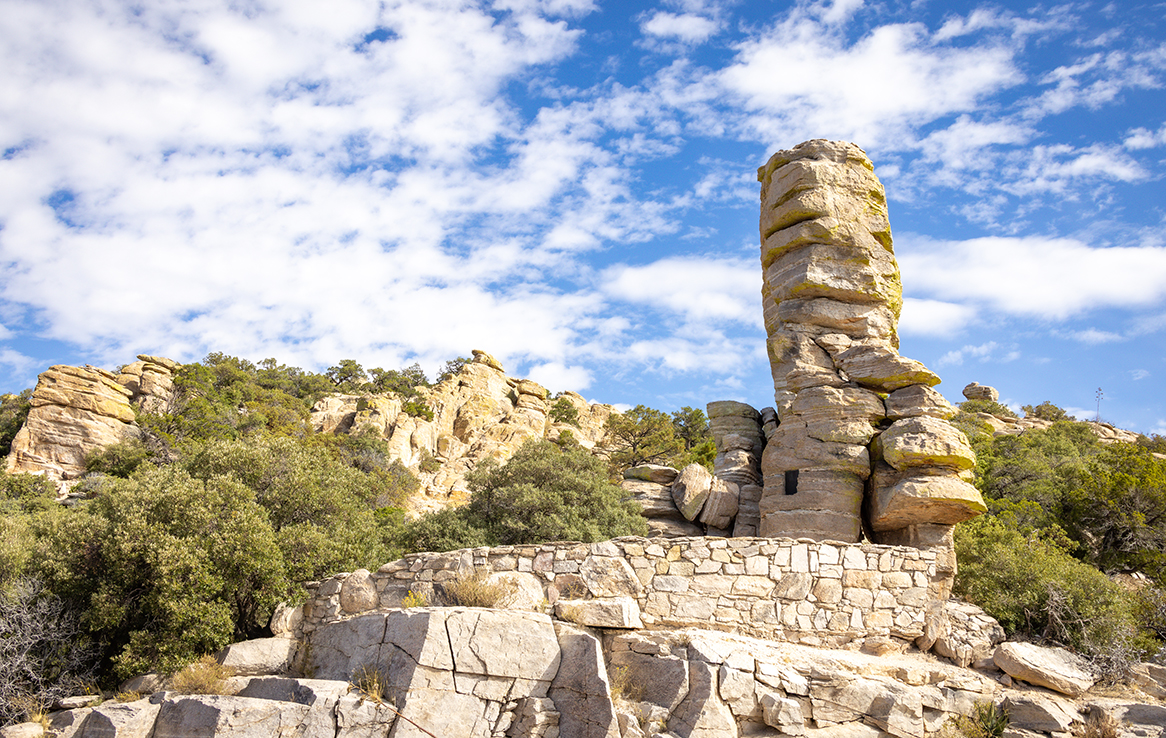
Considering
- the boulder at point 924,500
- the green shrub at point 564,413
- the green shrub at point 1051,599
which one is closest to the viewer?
the green shrub at point 1051,599

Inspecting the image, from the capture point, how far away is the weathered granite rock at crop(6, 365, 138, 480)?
32.7 m

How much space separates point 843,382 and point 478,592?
10.9 m

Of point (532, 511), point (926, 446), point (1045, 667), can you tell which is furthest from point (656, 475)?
point (1045, 667)

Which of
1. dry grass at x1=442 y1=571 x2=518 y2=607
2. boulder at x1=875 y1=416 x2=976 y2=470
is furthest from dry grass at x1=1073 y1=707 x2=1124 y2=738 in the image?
dry grass at x1=442 y1=571 x2=518 y2=607

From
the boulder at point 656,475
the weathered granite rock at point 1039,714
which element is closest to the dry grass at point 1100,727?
the weathered granite rock at point 1039,714

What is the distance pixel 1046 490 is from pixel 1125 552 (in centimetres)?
340

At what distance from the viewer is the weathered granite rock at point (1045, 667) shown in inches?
402

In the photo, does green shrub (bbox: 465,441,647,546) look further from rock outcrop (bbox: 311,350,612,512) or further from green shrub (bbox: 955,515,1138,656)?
rock outcrop (bbox: 311,350,612,512)

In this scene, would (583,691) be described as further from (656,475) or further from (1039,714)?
(656,475)

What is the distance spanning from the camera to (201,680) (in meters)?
9.22

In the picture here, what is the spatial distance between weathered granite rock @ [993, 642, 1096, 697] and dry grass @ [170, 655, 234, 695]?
37.0 feet

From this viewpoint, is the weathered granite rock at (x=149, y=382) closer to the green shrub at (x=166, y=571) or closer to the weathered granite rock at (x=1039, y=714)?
the green shrub at (x=166, y=571)

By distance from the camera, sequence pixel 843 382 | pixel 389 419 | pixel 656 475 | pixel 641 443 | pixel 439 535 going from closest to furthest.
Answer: pixel 439 535, pixel 843 382, pixel 656 475, pixel 641 443, pixel 389 419

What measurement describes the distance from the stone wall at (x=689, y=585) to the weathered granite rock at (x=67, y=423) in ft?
97.4
